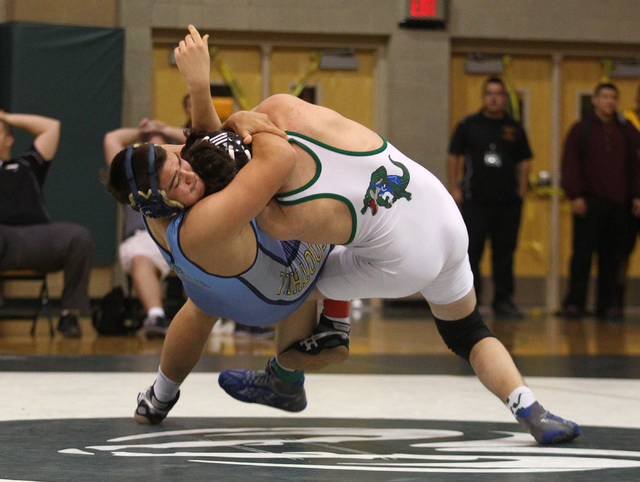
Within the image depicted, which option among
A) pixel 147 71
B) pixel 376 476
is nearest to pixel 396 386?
pixel 376 476

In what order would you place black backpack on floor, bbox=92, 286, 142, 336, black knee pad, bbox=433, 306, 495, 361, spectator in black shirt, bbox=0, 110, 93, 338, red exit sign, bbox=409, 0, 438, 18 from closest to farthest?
1. black knee pad, bbox=433, 306, 495, 361
2. spectator in black shirt, bbox=0, 110, 93, 338
3. black backpack on floor, bbox=92, 286, 142, 336
4. red exit sign, bbox=409, 0, 438, 18

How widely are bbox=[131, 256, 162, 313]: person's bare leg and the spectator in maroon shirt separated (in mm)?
3180

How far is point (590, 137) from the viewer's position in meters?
6.59

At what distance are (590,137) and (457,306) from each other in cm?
459

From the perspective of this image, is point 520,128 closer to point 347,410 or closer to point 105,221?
point 105,221

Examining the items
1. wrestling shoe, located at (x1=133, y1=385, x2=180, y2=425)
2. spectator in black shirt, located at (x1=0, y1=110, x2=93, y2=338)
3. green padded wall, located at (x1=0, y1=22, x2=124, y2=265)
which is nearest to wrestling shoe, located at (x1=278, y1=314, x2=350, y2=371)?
wrestling shoe, located at (x1=133, y1=385, x2=180, y2=425)

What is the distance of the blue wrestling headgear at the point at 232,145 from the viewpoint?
2.00 m

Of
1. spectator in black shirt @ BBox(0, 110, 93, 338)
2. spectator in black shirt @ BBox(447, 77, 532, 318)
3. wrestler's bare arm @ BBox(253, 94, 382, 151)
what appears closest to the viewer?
wrestler's bare arm @ BBox(253, 94, 382, 151)

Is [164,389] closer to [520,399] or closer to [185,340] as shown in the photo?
[185,340]

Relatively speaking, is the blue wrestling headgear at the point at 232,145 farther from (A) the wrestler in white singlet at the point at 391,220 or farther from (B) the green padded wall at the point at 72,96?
(B) the green padded wall at the point at 72,96

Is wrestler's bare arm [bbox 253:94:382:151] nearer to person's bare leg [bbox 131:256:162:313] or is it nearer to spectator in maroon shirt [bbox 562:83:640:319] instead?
person's bare leg [bbox 131:256:162:313]

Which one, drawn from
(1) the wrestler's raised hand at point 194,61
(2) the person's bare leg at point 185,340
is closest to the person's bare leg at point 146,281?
(2) the person's bare leg at point 185,340

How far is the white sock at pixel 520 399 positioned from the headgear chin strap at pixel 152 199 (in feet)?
2.98

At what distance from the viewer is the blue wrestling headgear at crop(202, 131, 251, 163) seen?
78.8 inches
